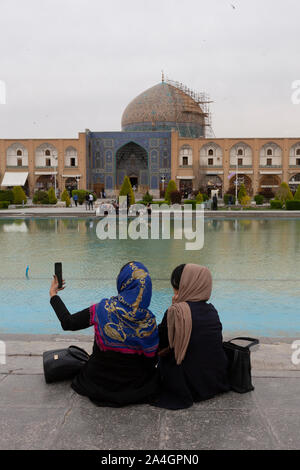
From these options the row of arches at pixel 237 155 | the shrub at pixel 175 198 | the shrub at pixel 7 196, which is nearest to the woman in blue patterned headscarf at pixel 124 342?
the shrub at pixel 175 198

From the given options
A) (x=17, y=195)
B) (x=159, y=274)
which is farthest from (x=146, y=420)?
(x=17, y=195)

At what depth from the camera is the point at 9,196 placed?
22.5 m

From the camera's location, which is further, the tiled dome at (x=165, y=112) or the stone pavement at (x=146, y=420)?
the tiled dome at (x=165, y=112)

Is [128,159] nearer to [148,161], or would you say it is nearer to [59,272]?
[148,161]

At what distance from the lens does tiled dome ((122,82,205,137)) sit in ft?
120

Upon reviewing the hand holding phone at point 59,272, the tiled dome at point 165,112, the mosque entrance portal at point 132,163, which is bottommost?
the hand holding phone at point 59,272

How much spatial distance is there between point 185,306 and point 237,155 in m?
33.8

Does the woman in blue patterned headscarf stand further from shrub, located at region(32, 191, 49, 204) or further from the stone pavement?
shrub, located at region(32, 191, 49, 204)

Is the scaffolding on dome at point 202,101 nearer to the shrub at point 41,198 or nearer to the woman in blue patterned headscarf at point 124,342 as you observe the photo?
the shrub at point 41,198

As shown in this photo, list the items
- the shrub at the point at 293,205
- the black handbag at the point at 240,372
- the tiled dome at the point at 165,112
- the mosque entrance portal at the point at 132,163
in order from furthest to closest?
the tiled dome at the point at 165,112
the mosque entrance portal at the point at 132,163
the shrub at the point at 293,205
the black handbag at the point at 240,372

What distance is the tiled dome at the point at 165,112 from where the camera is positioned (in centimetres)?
3656

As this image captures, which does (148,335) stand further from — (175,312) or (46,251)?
(46,251)

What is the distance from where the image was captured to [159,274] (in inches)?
238

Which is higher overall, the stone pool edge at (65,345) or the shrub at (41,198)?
the shrub at (41,198)
